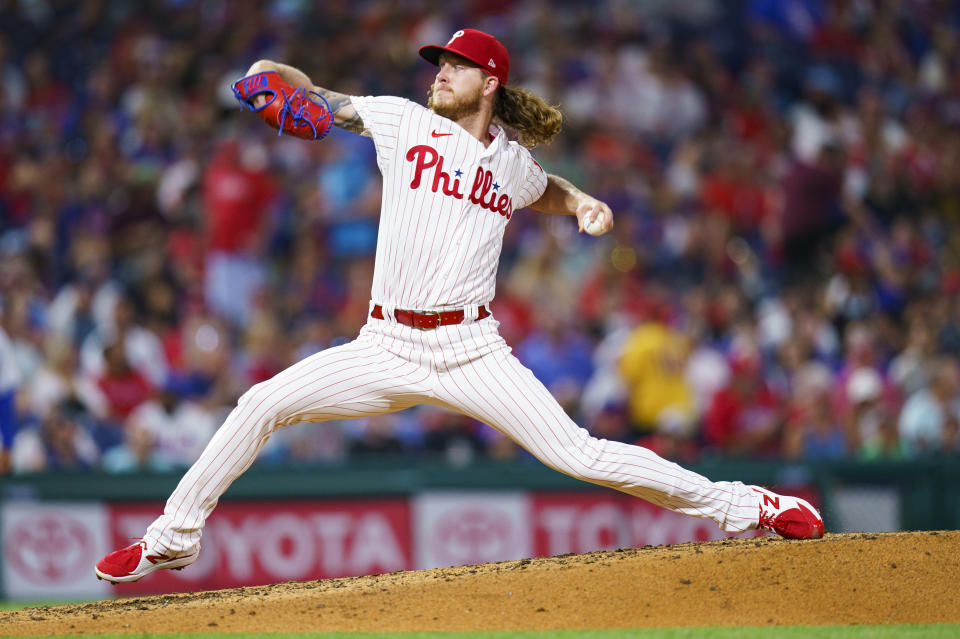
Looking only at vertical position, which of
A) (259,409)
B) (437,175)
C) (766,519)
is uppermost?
(437,175)

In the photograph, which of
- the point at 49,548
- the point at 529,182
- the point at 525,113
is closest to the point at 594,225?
the point at 529,182

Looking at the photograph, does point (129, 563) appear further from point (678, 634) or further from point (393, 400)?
point (678, 634)

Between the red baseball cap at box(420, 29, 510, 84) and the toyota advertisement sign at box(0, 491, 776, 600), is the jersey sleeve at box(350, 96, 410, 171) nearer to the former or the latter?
the red baseball cap at box(420, 29, 510, 84)

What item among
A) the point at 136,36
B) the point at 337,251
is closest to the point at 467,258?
the point at 337,251

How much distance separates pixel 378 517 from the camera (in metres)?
7.54

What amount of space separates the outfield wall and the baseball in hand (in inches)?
139

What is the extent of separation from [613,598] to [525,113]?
1713 millimetres

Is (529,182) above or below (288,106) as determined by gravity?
below

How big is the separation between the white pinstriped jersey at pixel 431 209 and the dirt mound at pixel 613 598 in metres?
1.00

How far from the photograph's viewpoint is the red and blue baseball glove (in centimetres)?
420

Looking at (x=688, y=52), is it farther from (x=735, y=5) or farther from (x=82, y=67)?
(x=82, y=67)

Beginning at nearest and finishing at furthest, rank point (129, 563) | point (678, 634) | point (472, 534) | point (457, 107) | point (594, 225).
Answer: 1. point (678, 634)
2. point (594, 225)
3. point (129, 563)
4. point (457, 107)
5. point (472, 534)

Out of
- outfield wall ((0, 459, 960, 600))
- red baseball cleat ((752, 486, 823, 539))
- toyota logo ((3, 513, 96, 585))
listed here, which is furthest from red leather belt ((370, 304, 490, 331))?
toyota logo ((3, 513, 96, 585))

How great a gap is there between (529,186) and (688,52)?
7098 millimetres
